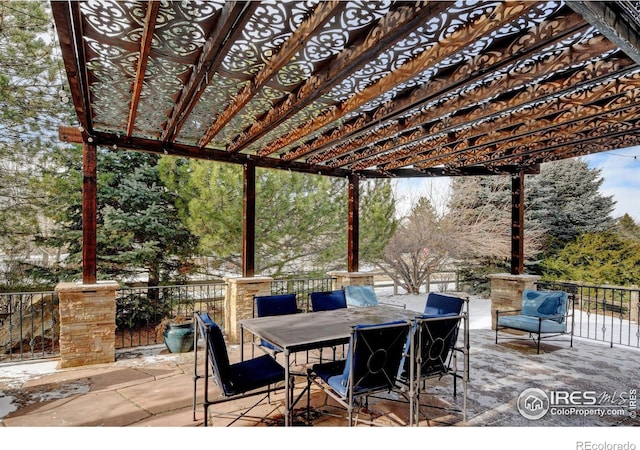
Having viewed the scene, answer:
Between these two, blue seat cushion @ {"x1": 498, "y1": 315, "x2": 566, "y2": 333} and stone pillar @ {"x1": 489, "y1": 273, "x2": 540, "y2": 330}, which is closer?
blue seat cushion @ {"x1": 498, "y1": 315, "x2": 566, "y2": 333}

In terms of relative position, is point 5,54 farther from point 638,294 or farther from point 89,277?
point 638,294

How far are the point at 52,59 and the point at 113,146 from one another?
382cm

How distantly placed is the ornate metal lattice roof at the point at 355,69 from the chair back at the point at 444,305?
174 centimetres

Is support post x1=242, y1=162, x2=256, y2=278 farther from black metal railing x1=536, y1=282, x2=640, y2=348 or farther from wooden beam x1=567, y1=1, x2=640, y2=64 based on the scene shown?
black metal railing x1=536, y1=282, x2=640, y2=348

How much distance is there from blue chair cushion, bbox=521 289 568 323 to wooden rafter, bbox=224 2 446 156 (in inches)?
162

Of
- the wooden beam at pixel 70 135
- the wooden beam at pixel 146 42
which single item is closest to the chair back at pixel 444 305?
the wooden beam at pixel 146 42

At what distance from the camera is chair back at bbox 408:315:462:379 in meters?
2.45

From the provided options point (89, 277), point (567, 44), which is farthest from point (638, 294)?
point (89, 277)

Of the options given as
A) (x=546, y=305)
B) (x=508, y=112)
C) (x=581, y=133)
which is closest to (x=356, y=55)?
(x=508, y=112)

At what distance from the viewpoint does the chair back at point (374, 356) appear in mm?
2211

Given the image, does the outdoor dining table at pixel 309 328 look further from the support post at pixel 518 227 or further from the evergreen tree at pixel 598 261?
the evergreen tree at pixel 598 261

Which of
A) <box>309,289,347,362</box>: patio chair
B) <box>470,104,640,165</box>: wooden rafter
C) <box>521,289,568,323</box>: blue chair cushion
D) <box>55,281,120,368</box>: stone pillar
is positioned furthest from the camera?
<box>521,289,568,323</box>: blue chair cushion

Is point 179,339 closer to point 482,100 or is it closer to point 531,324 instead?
point 482,100

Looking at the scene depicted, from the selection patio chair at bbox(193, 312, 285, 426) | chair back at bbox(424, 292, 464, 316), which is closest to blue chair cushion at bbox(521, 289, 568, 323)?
chair back at bbox(424, 292, 464, 316)
